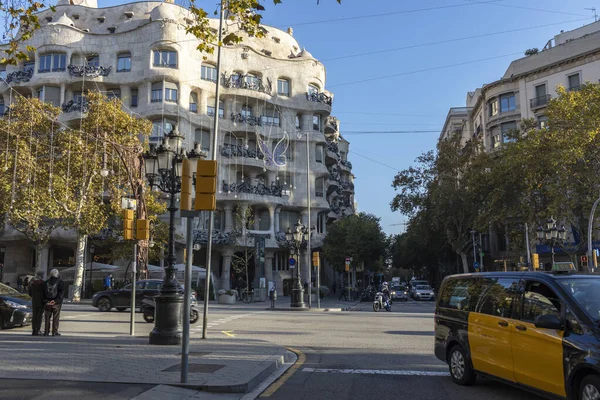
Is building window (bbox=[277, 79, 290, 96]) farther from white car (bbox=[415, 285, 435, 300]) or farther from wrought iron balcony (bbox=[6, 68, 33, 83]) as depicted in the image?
white car (bbox=[415, 285, 435, 300])

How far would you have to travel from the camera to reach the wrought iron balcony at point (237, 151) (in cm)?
4491

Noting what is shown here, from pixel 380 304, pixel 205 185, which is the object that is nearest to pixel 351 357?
pixel 205 185

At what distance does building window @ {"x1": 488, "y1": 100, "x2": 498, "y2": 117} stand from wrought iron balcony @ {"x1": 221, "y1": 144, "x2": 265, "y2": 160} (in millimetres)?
25331

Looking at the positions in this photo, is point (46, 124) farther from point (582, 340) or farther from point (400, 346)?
point (582, 340)

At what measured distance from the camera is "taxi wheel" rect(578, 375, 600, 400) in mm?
4910

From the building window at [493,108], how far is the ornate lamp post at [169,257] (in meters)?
46.8

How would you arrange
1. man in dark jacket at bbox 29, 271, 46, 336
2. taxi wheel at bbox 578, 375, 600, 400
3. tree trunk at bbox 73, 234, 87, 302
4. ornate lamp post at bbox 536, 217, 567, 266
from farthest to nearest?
1. tree trunk at bbox 73, 234, 87, 302
2. ornate lamp post at bbox 536, 217, 567, 266
3. man in dark jacket at bbox 29, 271, 46, 336
4. taxi wheel at bbox 578, 375, 600, 400

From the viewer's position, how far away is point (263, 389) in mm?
7441

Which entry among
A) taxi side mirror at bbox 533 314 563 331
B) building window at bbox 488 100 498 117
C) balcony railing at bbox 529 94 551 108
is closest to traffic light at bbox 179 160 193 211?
taxi side mirror at bbox 533 314 563 331

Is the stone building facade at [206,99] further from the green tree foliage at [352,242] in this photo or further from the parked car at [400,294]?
the parked car at [400,294]

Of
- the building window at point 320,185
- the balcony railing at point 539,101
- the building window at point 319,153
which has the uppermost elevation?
the balcony railing at point 539,101

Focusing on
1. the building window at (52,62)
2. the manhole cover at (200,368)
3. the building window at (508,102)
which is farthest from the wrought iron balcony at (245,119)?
the manhole cover at (200,368)

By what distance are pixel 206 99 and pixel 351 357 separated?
1510 inches

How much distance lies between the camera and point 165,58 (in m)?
43.2
